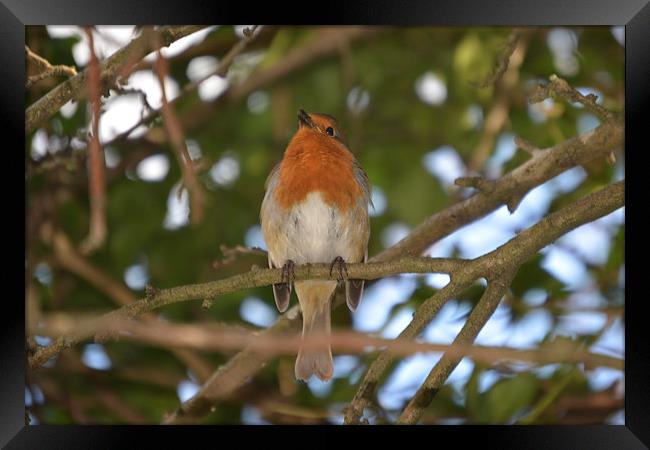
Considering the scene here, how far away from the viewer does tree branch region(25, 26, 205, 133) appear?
2.97 m

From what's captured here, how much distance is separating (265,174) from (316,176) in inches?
45.1

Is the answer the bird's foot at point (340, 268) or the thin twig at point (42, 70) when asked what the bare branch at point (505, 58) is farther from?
the thin twig at point (42, 70)

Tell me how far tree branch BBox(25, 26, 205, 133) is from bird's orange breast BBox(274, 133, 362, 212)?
0.95 metres

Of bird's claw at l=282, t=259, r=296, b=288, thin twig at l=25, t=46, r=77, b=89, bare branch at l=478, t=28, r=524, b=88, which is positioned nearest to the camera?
thin twig at l=25, t=46, r=77, b=89

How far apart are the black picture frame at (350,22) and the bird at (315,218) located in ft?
2.80

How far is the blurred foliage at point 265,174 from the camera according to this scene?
155 inches

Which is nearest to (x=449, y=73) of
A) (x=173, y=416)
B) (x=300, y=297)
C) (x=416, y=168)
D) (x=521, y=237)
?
(x=416, y=168)

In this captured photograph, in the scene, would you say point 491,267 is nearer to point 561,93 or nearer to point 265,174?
point 561,93

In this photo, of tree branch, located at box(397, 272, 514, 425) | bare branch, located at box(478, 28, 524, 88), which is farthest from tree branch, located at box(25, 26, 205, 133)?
tree branch, located at box(397, 272, 514, 425)

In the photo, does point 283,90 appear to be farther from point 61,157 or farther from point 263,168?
point 61,157

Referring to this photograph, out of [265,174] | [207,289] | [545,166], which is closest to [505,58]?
[545,166]

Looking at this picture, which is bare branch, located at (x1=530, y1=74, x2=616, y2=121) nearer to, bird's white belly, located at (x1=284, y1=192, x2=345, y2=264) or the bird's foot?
the bird's foot

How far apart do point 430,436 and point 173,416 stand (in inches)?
41.1

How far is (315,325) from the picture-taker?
4.02 meters
